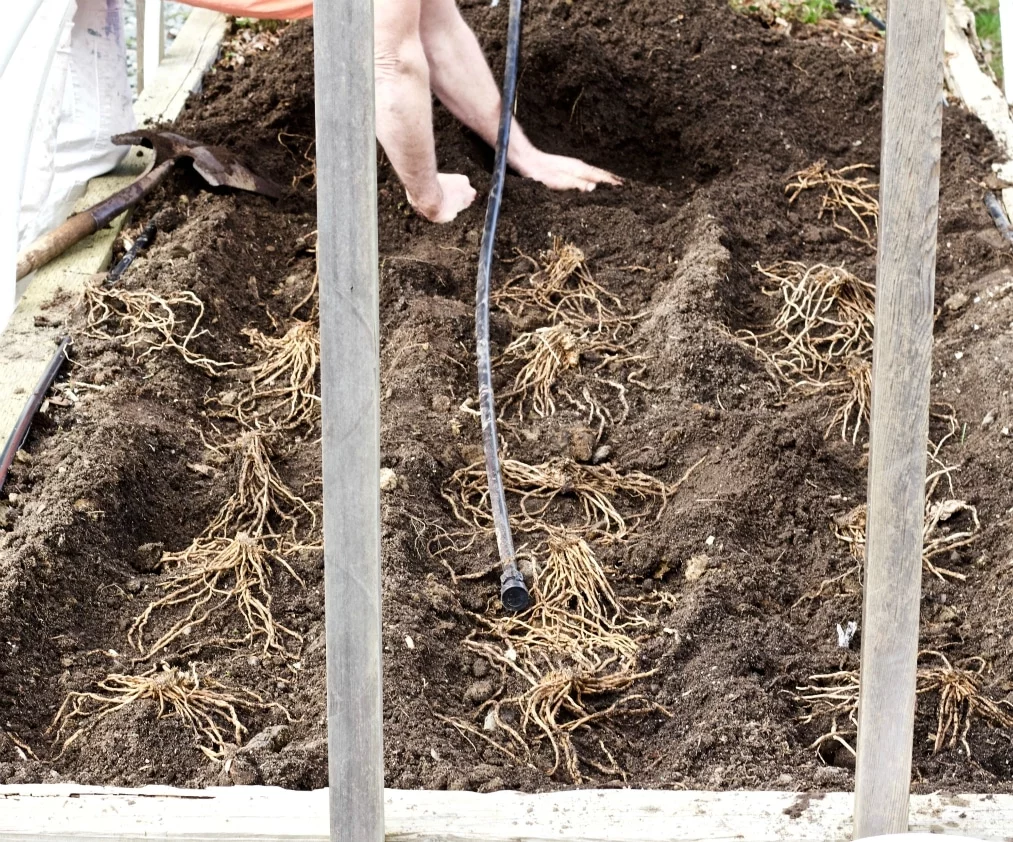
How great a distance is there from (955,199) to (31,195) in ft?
8.84

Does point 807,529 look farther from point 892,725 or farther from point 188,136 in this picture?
point 188,136

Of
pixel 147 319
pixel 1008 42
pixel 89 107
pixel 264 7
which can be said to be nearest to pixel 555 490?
pixel 147 319

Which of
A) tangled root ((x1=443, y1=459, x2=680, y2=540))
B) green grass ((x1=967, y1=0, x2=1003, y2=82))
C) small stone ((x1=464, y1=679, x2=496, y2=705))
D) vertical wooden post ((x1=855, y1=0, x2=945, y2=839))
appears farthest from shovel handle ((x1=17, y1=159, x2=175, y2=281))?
green grass ((x1=967, y1=0, x2=1003, y2=82))

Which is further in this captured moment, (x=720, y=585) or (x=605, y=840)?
(x=720, y=585)

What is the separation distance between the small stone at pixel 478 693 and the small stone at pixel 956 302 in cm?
182

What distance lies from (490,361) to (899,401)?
178 cm

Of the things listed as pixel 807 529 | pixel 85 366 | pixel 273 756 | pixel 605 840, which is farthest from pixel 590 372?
pixel 605 840

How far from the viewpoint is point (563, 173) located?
4.07 m

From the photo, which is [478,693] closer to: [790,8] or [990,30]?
[790,8]

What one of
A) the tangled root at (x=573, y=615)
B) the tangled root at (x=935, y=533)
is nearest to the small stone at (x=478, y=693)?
the tangled root at (x=573, y=615)

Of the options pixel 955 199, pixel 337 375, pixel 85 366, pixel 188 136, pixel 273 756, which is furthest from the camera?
pixel 188 136

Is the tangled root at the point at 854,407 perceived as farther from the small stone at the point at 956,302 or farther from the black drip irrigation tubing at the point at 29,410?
the black drip irrigation tubing at the point at 29,410

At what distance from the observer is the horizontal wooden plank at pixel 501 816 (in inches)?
66.6

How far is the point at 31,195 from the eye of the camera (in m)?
3.53
